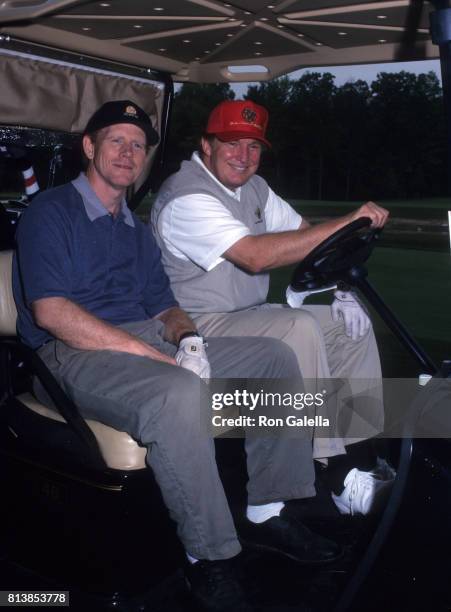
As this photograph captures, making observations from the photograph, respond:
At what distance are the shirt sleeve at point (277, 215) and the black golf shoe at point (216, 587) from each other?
5.04 ft

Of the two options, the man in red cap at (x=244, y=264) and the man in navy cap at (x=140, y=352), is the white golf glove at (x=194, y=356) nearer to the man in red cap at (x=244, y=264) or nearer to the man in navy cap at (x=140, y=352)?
the man in navy cap at (x=140, y=352)

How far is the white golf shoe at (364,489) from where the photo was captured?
212 cm

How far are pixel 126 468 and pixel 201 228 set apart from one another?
917 mm

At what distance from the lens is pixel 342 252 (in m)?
2.20

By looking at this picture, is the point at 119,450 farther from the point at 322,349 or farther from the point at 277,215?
the point at 277,215

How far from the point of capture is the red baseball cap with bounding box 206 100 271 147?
107 inches

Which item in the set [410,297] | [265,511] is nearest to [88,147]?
[265,511]

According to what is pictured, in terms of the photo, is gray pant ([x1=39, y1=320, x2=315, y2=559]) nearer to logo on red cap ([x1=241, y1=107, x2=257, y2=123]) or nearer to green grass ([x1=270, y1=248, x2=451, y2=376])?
logo on red cap ([x1=241, y1=107, x2=257, y2=123])

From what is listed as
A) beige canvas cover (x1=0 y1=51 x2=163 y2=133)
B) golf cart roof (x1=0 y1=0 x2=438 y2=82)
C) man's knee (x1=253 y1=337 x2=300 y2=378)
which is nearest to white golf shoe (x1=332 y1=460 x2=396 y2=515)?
man's knee (x1=253 y1=337 x2=300 y2=378)

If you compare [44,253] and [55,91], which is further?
[55,91]

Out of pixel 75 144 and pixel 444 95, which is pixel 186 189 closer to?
pixel 75 144

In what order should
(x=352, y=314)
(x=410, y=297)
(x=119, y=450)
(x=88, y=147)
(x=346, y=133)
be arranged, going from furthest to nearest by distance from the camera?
(x=346, y=133), (x=410, y=297), (x=352, y=314), (x=88, y=147), (x=119, y=450)

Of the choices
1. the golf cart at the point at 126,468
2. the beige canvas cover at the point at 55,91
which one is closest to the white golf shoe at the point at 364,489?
the golf cart at the point at 126,468

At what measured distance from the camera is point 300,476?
7.48 ft
